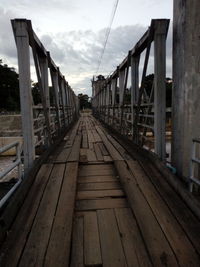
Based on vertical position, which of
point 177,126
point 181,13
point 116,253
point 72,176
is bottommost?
point 116,253

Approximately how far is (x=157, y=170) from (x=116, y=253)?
1.36 m

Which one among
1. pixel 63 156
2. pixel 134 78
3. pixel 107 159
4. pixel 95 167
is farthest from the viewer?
pixel 134 78

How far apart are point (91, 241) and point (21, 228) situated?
0.56 metres

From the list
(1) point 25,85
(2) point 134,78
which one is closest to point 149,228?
(1) point 25,85

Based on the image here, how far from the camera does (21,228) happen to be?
1.61m

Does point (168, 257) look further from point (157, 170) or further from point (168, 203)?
point (157, 170)

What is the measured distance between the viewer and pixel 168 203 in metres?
1.91

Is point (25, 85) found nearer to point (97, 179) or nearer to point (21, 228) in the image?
point (97, 179)

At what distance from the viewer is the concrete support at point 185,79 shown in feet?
6.70

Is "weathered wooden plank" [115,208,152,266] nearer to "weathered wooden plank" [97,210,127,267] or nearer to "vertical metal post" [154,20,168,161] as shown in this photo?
"weathered wooden plank" [97,210,127,267]

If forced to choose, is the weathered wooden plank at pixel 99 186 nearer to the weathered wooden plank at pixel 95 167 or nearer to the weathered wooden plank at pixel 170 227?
the weathered wooden plank at pixel 170 227

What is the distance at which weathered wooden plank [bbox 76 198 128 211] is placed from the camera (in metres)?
1.95

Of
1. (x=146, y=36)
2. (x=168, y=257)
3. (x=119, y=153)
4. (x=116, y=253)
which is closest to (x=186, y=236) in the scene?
(x=168, y=257)

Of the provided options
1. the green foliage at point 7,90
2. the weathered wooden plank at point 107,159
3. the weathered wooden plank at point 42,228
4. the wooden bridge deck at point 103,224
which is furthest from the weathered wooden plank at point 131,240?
the green foliage at point 7,90
